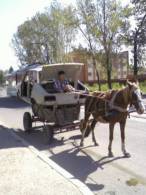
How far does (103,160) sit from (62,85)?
4.27 metres

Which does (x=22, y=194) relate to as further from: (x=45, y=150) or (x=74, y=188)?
(x=45, y=150)

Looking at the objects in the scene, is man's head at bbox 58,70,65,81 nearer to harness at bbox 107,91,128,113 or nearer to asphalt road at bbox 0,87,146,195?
asphalt road at bbox 0,87,146,195

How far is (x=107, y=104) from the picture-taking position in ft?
37.6

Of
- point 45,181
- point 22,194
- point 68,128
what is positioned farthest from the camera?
point 68,128

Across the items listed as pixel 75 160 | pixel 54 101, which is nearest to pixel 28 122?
pixel 54 101

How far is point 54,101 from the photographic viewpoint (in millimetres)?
14133

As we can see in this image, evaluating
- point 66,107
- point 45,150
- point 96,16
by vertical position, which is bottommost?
point 45,150

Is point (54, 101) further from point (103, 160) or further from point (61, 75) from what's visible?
point (103, 160)

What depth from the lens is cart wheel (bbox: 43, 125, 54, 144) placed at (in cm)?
1362

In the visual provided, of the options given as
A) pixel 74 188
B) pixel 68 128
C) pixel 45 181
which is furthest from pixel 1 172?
pixel 68 128

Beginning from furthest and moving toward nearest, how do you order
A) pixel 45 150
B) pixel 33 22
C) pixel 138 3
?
pixel 33 22 → pixel 138 3 → pixel 45 150

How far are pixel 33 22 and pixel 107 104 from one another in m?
63.9

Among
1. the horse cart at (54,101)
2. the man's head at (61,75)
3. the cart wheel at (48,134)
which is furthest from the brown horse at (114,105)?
the man's head at (61,75)

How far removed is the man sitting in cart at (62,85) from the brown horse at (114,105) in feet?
5.70
